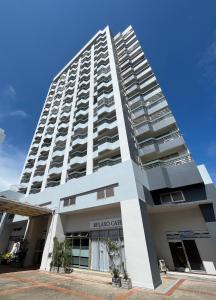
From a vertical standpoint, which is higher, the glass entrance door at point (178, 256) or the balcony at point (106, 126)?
the balcony at point (106, 126)

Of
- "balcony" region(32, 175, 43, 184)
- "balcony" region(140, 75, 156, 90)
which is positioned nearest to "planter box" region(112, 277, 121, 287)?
"balcony" region(32, 175, 43, 184)

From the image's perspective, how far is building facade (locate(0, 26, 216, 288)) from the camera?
13336 mm

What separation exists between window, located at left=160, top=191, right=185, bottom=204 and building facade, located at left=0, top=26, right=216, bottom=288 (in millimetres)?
94

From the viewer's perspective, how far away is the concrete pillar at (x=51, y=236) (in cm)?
1586

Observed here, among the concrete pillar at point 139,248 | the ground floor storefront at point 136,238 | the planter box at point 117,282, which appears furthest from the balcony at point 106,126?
the planter box at point 117,282

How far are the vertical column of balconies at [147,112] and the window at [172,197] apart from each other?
509 cm

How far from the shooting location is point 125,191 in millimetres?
13914

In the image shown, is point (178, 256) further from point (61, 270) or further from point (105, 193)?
point (61, 270)

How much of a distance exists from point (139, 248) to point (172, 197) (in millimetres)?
6629

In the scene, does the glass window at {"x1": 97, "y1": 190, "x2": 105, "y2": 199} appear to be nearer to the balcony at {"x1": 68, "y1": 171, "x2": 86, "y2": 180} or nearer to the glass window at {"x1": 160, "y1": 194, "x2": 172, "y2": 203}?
the balcony at {"x1": 68, "y1": 171, "x2": 86, "y2": 180}

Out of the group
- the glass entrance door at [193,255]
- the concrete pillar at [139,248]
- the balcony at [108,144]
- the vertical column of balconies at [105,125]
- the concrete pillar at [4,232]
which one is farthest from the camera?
the concrete pillar at [4,232]

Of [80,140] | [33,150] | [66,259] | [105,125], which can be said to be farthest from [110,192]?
[33,150]

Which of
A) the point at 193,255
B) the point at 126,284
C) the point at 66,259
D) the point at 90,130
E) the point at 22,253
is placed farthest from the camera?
the point at 90,130

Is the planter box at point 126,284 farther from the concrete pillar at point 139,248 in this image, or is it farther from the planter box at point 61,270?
the planter box at point 61,270
